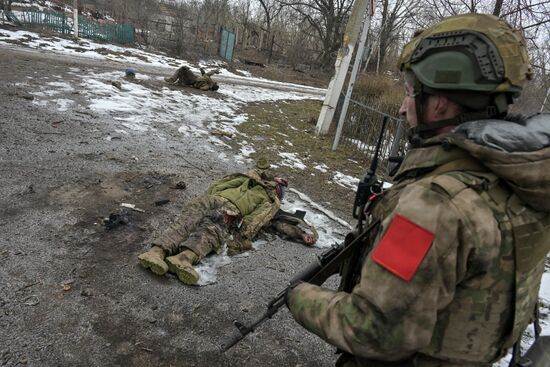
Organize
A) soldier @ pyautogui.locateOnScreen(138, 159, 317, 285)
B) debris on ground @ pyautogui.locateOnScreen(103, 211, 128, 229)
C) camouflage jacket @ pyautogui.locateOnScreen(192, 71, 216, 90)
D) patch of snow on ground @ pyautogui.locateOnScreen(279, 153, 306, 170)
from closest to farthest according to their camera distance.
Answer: soldier @ pyautogui.locateOnScreen(138, 159, 317, 285) < debris on ground @ pyautogui.locateOnScreen(103, 211, 128, 229) < patch of snow on ground @ pyautogui.locateOnScreen(279, 153, 306, 170) < camouflage jacket @ pyautogui.locateOnScreen(192, 71, 216, 90)

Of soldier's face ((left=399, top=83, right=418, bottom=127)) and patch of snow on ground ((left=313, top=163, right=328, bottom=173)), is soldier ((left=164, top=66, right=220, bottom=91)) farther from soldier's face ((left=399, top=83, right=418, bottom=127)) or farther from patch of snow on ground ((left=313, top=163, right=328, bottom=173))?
soldier's face ((left=399, top=83, right=418, bottom=127))

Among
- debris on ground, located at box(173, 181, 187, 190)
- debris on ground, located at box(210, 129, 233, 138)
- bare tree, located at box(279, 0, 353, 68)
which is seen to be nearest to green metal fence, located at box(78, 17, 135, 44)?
bare tree, located at box(279, 0, 353, 68)

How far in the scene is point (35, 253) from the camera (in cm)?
321

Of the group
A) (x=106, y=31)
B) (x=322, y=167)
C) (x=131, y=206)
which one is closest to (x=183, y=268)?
(x=131, y=206)

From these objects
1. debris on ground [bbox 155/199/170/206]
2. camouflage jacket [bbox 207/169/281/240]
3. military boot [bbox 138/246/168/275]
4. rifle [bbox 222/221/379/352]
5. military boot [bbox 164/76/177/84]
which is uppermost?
rifle [bbox 222/221/379/352]

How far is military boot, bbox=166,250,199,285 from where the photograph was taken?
3.16 meters

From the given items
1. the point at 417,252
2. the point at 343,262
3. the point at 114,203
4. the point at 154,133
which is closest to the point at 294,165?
the point at 154,133

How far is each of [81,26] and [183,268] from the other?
762 inches

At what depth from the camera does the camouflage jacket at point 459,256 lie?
110cm

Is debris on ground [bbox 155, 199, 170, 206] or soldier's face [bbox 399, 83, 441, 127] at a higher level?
soldier's face [bbox 399, 83, 441, 127]

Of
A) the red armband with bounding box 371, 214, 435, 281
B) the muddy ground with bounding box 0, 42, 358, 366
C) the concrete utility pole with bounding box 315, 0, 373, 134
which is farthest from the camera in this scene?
the concrete utility pole with bounding box 315, 0, 373, 134

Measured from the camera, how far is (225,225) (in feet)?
12.8

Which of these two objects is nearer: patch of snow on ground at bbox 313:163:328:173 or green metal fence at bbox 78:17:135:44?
patch of snow on ground at bbox 313:163:328:173

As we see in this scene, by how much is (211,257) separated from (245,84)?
511 inches
